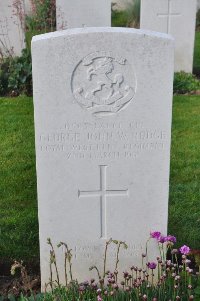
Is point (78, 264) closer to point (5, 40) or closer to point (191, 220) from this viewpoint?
point (191, 220)

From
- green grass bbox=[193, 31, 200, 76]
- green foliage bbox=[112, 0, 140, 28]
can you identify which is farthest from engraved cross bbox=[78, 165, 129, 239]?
green foliage bbox=[112, 0, 140, 28]

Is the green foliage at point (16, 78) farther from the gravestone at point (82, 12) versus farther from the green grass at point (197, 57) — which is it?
the green grass at point (197, 57)

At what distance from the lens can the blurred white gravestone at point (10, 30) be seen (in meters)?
8.70

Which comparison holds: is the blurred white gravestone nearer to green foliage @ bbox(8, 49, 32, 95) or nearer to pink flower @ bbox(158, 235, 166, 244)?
green foliage @ bbox(8, 49, 32, 95)

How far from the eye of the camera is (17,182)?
205 inches

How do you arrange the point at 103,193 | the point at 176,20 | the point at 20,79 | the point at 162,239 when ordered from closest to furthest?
the point at 162,239, the point at 103,193, the point at 20,79, the point at 176,20

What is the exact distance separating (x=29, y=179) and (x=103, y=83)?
88.6 inches

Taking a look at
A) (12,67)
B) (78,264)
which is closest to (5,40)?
(12,67)

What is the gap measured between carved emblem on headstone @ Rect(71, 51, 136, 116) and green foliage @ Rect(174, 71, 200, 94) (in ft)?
16.7

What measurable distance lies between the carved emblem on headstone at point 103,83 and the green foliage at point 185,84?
5.10m

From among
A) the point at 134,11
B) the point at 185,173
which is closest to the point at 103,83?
the point at 185,173

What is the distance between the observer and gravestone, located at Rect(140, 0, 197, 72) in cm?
880

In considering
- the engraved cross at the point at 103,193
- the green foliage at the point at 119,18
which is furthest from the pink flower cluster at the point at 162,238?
the green foliage at the point at 119,18

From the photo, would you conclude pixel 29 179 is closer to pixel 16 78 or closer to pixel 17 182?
pixel 17 182
